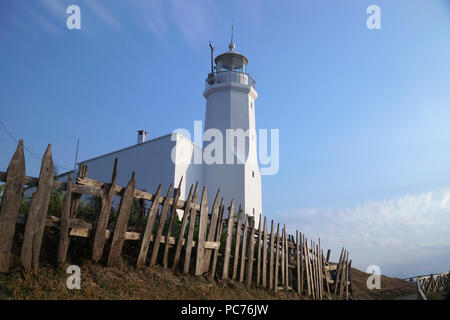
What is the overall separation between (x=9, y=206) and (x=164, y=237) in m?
3.00

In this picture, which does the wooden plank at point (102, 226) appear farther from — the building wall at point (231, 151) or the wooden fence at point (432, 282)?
the wooden fence at point (432, 282)

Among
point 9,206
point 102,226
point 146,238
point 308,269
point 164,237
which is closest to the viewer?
point 9,206

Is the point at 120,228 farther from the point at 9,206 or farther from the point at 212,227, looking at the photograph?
the point at 212,227

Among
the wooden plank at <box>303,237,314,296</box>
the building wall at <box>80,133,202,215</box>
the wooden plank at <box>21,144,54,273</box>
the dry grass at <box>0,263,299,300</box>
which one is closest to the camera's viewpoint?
the dry grass at <box>0,263,299,300</box>

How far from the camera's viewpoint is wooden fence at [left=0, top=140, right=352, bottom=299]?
5.51 metres

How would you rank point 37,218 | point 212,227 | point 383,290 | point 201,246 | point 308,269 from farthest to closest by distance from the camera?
point 383,290, point 308,269, point 212,227, point 201,246, point 37,218

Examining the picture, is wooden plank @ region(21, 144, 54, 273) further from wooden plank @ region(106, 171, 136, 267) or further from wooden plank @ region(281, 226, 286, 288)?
wooden plank @ region(281, 226, 286, 288)

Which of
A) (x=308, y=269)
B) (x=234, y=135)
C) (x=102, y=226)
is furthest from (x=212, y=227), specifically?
(x=234, y=135)

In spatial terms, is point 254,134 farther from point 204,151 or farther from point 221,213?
point 221,213

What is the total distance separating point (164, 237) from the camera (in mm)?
7324

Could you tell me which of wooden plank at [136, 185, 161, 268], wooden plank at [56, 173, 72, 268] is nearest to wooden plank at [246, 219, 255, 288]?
wooden plank at [136, 185, 161, 268]

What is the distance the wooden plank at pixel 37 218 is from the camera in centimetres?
550

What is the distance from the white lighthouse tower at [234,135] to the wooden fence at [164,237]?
20.2ft

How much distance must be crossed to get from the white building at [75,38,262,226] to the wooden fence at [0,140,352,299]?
5501mm
